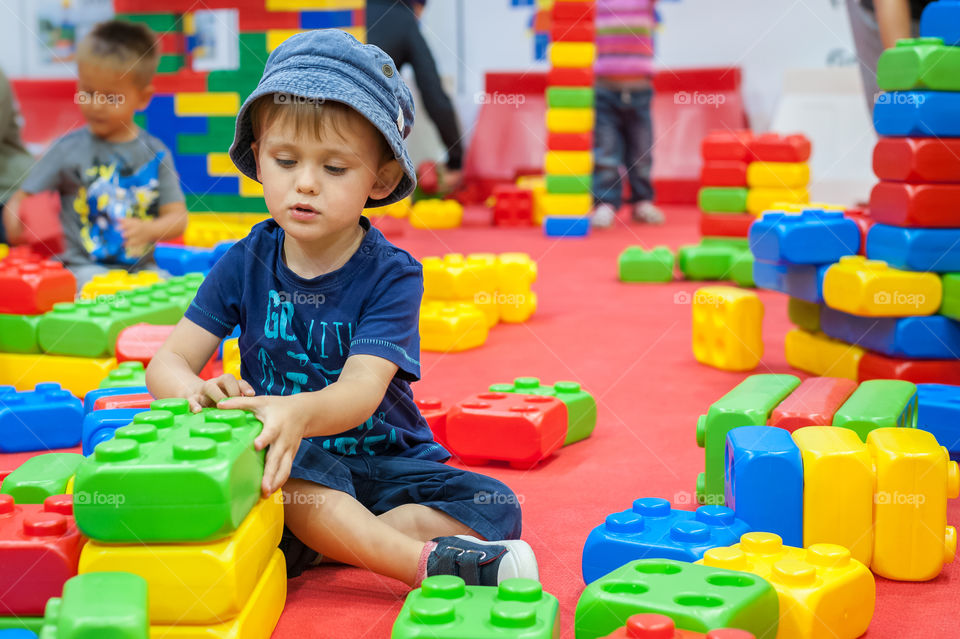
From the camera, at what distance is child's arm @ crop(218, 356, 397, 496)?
1077 millimetres

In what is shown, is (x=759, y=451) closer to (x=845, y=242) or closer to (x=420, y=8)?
(x=845, y=242)

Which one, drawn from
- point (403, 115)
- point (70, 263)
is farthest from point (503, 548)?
point (70, 263)

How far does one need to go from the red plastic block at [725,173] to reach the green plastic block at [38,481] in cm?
275

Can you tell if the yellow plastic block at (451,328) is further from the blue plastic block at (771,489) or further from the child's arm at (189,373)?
the blue plastic block at (771,489)

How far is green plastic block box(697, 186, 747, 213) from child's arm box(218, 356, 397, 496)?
261cm

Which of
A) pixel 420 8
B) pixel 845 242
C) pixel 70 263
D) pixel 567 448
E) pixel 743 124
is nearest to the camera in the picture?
pixel 567 448

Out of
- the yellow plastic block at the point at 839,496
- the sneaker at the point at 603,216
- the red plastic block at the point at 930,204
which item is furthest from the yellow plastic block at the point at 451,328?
the sneaker at the point at 603,216

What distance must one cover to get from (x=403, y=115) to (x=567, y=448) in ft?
2.31

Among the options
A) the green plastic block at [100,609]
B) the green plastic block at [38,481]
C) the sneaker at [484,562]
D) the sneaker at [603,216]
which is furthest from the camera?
the sneaker at [603,216]

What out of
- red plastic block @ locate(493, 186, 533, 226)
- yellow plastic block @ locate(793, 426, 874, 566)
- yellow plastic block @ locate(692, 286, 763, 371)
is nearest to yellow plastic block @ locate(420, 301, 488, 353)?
yellow plastic block @ locate(692, 286, 763, 371)

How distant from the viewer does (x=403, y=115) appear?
4.35ft

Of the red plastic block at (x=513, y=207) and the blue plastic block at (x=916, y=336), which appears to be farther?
the red plastic block at (x=513, y=207)

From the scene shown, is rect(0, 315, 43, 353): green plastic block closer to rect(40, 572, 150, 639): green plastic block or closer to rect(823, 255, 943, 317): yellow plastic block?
rect(40, 572, 150, 639): green plastic block

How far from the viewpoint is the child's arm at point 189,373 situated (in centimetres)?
116
